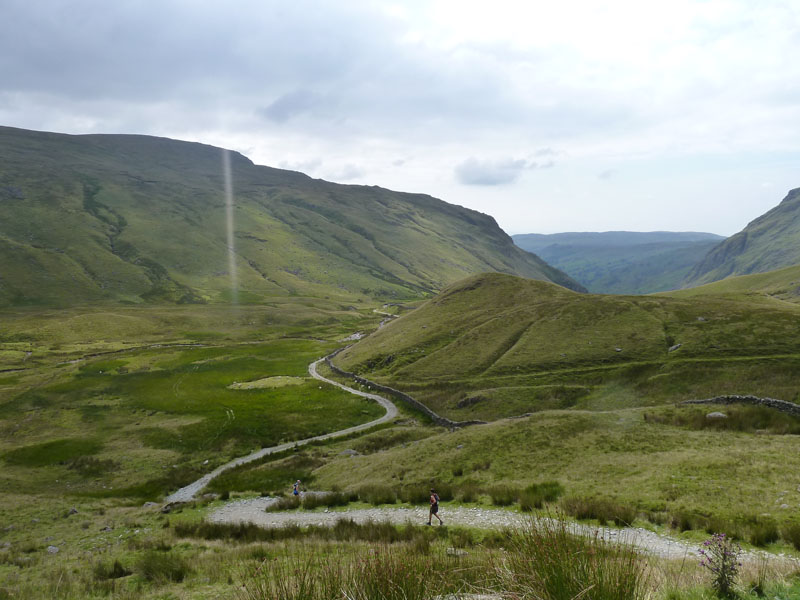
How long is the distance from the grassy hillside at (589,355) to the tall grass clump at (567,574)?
169 feet

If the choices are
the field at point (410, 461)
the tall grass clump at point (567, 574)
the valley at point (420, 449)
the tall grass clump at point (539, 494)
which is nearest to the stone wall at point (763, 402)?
the valley at point (420, 449)

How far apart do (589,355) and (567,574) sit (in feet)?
221

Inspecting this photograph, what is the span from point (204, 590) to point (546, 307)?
8625 cm

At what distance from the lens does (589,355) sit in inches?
2650

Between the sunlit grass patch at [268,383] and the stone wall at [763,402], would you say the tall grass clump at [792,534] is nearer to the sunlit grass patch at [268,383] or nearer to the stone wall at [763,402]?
the stone wall at [763,402]

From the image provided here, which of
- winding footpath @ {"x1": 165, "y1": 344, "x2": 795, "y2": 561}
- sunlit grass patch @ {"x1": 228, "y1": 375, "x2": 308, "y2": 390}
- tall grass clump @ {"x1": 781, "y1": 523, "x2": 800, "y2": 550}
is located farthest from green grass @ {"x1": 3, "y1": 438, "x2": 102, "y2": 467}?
tall grass clump @ {"x1": 781, "y1": 523, "x2": 800, "y2": 550}

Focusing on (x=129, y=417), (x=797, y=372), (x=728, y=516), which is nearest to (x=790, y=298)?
(x=797, y=372)

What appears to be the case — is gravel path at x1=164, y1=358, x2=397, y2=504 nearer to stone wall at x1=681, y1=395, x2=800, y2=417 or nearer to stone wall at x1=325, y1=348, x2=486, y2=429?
stone wall at x1=325, y1=348, x2=486, y2=429

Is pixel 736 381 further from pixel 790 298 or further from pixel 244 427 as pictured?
pixel 790 298

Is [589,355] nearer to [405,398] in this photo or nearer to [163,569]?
[405,398]

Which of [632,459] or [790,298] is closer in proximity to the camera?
[632,459]

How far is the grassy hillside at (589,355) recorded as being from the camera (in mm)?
53812

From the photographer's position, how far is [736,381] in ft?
166

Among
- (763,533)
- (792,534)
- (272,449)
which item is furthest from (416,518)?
(272,449)
